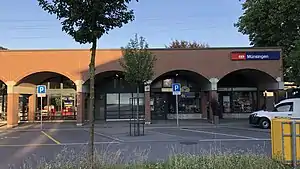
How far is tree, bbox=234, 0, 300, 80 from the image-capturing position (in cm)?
2673

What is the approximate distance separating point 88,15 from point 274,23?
23.8 metres

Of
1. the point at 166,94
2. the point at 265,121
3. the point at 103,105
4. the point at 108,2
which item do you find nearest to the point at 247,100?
the point at 166,94

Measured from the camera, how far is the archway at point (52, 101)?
3456 centimetres

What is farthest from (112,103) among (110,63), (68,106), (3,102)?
(3,102)

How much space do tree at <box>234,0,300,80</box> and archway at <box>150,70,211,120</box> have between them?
731 cm

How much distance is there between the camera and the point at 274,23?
1111 inches

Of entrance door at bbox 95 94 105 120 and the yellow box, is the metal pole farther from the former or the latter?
entrance door at bbox 95 94 105 120

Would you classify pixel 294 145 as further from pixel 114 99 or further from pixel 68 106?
pixel 68 106

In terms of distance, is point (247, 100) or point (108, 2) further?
point (247, 100)

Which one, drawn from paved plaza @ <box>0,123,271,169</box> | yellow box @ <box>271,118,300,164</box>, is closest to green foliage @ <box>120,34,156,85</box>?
Answer: paved plaza @ <box>0,123,271,169</box>

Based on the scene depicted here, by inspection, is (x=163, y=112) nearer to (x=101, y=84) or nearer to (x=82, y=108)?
(x=101, y=84)

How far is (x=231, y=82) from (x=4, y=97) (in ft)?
75.1

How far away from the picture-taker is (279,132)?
848cm

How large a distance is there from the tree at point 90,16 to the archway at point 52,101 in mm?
27387
